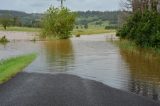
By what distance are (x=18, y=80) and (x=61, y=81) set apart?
1.77 meters

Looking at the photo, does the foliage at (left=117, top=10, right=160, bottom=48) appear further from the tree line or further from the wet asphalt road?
the wet asphalt road

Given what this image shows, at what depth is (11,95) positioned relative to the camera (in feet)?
47.1

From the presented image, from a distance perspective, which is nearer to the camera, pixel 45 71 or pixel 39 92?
pixel 39 92

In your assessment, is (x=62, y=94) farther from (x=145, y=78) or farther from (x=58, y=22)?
(x=58, y=22)

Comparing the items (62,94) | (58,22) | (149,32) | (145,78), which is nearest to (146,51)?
(149,32)

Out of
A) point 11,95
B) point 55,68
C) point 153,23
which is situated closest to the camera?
point 11,95

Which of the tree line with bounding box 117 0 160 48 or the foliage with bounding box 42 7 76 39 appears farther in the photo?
the foliage with bounding box 42 7 76 39

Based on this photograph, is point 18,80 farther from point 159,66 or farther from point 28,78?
point 159,66

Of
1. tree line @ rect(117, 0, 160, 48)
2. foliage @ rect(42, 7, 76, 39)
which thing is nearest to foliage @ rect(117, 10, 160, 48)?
Result: tree line @ rect(117, 0, 160, 48)

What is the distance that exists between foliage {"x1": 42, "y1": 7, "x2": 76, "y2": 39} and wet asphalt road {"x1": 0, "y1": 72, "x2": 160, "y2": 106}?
58.4 metres

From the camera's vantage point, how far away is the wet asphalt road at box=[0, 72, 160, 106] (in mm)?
13000

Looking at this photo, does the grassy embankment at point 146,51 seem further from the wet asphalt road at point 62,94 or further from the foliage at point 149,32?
the wet asphalt road at point 62,94

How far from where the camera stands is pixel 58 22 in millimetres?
77562

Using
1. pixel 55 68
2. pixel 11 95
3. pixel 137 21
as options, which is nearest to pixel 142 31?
pixel 137 21
